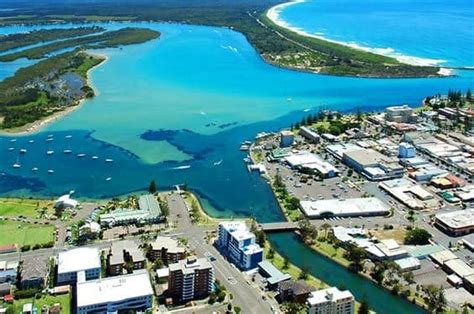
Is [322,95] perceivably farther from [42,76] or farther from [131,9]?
[131,9]

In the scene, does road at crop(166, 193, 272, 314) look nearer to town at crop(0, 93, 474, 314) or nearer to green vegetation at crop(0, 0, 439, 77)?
town at crop(0, 93, 474, 314)

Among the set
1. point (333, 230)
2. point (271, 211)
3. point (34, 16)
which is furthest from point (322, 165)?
point (34, 16)

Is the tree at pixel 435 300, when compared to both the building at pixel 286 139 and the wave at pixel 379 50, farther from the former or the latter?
the wave at pixel 379 50

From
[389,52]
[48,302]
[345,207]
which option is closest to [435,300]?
[345,207]

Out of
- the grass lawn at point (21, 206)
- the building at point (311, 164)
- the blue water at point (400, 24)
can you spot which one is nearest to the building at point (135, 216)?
the grass lawn at point (21, 206)

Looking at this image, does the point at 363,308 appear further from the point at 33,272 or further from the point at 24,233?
the point at 24,233

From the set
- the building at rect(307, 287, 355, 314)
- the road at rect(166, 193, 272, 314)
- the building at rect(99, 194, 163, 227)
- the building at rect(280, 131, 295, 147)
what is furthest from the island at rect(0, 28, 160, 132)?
the building at rect(307, 287, 355, 314)

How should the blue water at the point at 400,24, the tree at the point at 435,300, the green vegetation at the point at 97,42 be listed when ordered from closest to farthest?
the tree at the point at 435,300
the green vegetation at the point at 97,42
the blue water at the point at 400,24
